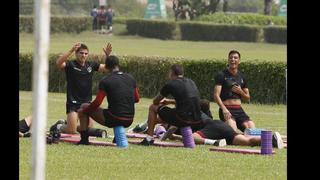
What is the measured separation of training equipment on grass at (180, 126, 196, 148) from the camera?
15.3m

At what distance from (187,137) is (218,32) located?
3699 centimetres

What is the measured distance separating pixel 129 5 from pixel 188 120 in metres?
65.8

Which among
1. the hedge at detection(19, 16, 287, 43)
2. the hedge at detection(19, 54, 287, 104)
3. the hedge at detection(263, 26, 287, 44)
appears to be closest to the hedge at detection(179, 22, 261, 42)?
the hedge at detection(19, 16, 287, 43)

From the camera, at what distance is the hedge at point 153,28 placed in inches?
2079

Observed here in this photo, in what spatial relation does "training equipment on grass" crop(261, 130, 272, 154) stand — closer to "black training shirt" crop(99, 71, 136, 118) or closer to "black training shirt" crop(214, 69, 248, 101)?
"black training shirt" crop(99, 71, 136, 118)

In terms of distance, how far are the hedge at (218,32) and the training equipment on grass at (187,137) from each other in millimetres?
36410

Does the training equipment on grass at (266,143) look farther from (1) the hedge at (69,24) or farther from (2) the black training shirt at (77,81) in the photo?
(1) the hedge at (69,24)

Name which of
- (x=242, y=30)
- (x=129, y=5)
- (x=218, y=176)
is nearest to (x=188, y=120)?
(x=218, y=176)

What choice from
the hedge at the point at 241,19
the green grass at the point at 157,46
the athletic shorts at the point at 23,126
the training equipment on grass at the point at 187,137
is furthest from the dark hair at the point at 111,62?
the hedge at the point at 241,19

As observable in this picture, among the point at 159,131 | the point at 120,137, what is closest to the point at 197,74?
the point at 159,131

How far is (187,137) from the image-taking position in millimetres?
15273

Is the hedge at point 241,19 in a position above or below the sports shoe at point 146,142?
above

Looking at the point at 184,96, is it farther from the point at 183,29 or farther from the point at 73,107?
the point at 183,29

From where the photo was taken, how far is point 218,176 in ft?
41.2
